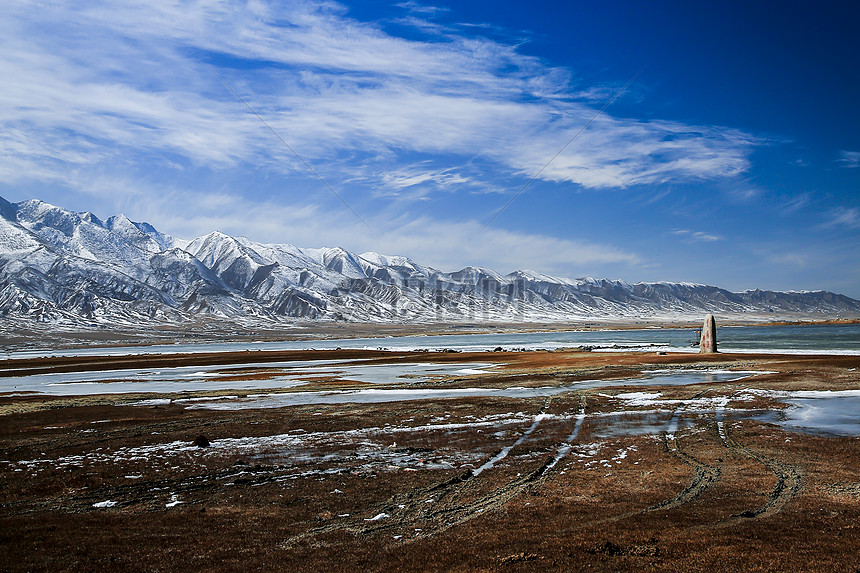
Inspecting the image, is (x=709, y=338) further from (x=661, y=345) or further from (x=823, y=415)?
(x=823, y=415)

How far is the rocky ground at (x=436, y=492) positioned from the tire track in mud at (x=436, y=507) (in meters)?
0.06

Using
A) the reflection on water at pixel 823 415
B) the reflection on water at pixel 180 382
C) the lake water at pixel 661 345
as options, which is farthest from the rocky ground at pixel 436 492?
the lake water at pixel 661 345

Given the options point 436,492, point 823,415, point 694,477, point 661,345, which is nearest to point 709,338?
point 661,345

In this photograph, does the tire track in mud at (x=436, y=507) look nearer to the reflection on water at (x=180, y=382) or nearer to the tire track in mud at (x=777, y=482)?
the tire track in mud at (x=777, y=482)

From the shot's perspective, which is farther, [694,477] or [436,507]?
[694,477]

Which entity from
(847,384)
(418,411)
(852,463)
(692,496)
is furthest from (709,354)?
(692,496)

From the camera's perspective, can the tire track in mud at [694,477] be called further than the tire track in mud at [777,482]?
Yes

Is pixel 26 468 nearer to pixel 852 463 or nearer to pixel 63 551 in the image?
pixel 63 551

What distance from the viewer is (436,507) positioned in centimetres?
1241

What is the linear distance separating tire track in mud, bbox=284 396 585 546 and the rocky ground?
0.21ft

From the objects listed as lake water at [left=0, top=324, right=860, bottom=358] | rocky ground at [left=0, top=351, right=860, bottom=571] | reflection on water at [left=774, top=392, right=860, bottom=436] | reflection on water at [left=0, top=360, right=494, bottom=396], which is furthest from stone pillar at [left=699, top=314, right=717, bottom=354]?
rocky ground at [left=0, top=351, right=860, bottom=571]

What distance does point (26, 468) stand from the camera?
1730cm

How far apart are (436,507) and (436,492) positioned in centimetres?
118

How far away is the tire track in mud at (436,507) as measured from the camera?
436 inches
